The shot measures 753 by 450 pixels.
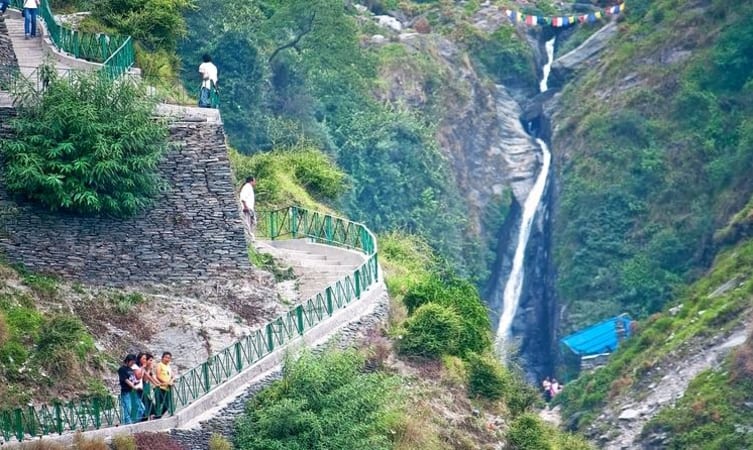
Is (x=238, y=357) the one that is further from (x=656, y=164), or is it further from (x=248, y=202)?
(x=656, y=164)

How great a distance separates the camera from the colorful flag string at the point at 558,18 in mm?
97131

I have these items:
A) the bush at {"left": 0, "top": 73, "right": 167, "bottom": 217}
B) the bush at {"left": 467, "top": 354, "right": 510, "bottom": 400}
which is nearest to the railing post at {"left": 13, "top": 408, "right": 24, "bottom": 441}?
the bush at {"left": 0, "top": 73, "right": 167, "bottom": 217}

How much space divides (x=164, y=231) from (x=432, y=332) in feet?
21.3

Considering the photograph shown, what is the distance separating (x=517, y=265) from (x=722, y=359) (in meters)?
17.2

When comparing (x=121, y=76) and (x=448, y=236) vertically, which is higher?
(x=121, y=76)

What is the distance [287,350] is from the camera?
1804 inches

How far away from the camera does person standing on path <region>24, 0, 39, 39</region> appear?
52625 millimetres

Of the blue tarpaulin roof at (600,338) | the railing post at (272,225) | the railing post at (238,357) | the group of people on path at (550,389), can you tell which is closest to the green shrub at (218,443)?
the railing post at (238,357)

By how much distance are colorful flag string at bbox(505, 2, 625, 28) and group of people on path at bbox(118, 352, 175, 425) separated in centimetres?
5642

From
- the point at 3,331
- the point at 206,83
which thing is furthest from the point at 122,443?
the point at 206,83

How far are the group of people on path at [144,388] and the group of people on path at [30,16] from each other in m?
12.7

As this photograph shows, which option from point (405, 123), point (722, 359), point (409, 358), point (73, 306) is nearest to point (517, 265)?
point (405, 123)

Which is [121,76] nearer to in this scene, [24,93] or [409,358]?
[24,93]

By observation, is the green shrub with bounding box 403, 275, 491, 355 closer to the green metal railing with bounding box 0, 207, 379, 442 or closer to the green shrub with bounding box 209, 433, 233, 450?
the green metal railing with bounding box 0, 207, 379, 442
